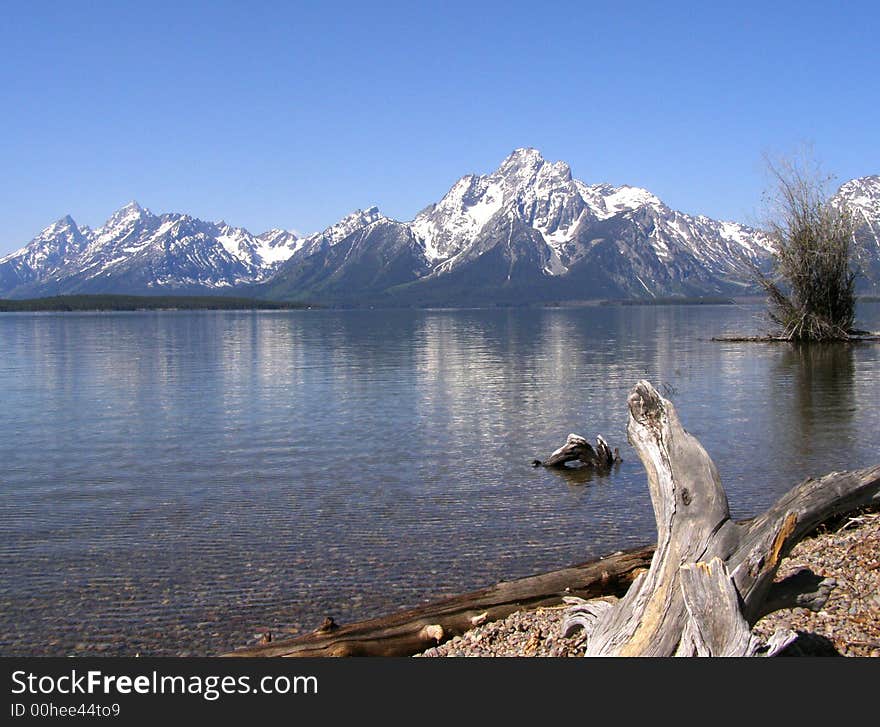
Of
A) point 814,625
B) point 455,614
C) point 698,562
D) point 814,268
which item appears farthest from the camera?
point 814,268

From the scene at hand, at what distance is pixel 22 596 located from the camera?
16.4 meters

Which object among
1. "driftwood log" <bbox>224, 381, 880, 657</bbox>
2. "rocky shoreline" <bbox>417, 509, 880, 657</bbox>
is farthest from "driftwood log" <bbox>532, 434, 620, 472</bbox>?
"driftwood log" <bbox>224, 381, 880, 657</bbox>

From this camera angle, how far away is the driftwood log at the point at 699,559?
9094 mm

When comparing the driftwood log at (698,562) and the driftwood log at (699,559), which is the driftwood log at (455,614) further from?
the driftwood log at (699,559)

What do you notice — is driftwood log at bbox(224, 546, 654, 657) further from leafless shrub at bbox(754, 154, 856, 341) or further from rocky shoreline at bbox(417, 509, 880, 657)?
leafless shrub at bbox(754, 154, 856, 341)

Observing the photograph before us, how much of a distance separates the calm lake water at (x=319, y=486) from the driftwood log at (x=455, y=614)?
2242mm

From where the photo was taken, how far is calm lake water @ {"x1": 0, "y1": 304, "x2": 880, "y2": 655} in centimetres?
1612

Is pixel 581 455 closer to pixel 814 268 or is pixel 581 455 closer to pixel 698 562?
pixel 698 562

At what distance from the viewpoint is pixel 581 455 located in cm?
2805

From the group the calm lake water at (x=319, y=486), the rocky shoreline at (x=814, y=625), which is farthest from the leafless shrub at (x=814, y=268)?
the rocky shoreline at (x=814, y=625)

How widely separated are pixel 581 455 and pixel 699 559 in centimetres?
1852

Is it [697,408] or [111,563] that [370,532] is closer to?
[111,563]

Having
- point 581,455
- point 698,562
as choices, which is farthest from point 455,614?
point 581,455

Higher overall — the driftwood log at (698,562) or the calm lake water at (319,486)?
the driftwood log at (698,562)
